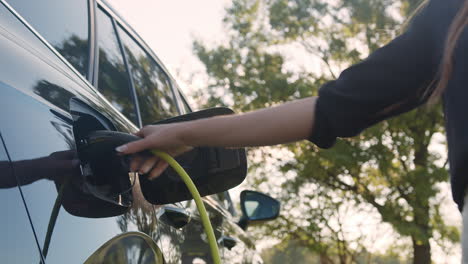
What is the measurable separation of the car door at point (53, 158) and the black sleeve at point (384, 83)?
572mm

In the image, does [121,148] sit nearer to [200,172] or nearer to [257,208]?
[200,172]

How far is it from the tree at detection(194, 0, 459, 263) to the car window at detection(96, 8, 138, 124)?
44.9ft

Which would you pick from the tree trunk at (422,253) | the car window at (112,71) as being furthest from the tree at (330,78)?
the car window at (112,71)

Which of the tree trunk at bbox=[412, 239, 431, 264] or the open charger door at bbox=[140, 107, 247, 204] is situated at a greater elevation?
the open charger door at bbox=[140, 107, 247, 204]

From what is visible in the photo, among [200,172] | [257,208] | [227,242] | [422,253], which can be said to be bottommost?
[422,253]

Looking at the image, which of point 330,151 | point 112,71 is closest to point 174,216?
point 112,71

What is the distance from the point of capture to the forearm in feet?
5.05

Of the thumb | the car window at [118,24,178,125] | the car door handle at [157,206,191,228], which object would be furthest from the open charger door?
the car window at [118,24,178,125]

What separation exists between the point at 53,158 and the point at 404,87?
80cm

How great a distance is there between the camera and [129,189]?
66.0 inches

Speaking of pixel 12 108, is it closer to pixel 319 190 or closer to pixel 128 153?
pixel 128 153

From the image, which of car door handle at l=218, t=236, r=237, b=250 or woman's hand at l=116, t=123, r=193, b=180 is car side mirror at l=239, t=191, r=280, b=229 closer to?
car door handle at l=218, t=236, r=237, b=250

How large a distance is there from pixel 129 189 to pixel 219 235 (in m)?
1.58

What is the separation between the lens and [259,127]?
1.56 m
